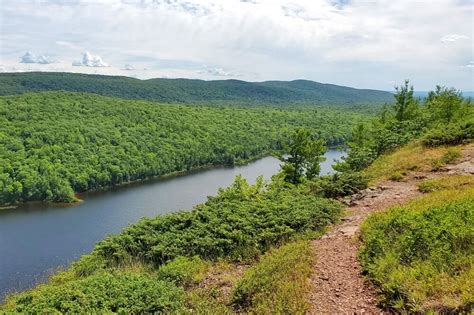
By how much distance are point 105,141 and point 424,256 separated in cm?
7922

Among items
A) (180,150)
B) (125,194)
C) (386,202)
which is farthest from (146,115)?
(386,202)

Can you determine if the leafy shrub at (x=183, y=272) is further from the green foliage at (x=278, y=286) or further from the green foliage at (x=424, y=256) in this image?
the green foliage at (x=424, y=256)

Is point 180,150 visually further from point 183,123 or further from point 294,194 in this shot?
point 294,194

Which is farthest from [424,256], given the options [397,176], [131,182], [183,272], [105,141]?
[105,141]

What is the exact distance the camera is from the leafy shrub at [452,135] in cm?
1700

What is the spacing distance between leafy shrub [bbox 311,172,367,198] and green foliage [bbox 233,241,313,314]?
18.8 ft

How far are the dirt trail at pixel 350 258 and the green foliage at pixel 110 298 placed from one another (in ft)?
9.21

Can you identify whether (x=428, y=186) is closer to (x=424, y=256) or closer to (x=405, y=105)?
(x=424, y=256)

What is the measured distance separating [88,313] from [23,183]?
59631 millimetres

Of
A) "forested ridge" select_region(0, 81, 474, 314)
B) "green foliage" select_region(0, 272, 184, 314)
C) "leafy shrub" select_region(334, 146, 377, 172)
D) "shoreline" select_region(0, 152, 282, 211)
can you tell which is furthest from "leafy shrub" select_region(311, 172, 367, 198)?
"shoreline" select_region(0, 152, 282, 211)

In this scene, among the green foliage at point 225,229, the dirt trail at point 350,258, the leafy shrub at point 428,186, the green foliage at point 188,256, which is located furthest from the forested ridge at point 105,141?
the leafy shrub at point 428,186

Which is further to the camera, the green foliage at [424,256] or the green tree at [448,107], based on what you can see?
the green tree at [448,107]

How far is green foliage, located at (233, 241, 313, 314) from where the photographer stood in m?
6.30

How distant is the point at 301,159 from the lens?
2758cm
